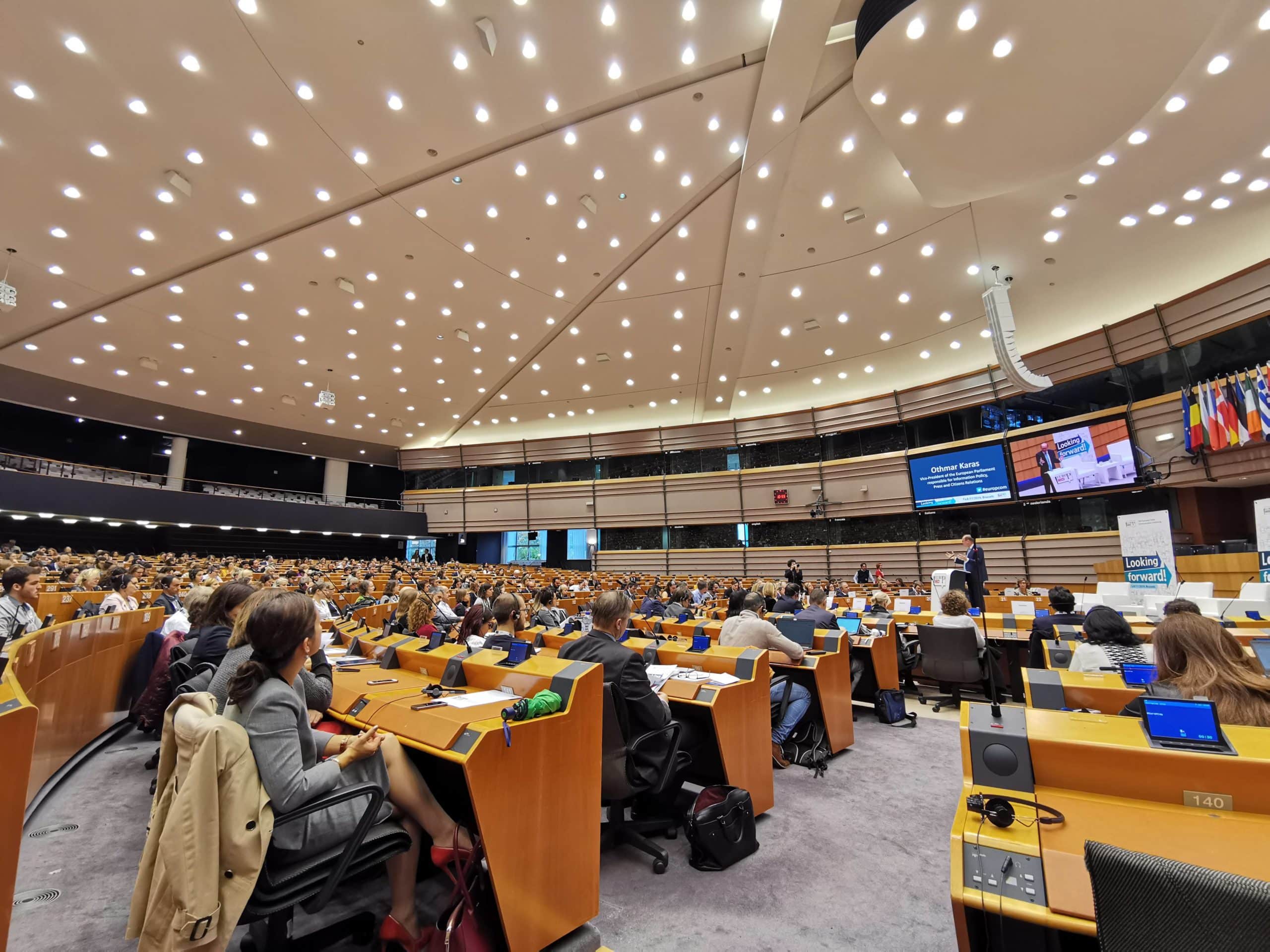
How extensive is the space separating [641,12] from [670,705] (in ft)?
26.2

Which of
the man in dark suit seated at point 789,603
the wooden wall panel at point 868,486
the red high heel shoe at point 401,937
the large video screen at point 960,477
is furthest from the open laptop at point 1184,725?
the wooden wall panel at point 868,486

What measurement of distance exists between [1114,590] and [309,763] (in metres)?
9.12

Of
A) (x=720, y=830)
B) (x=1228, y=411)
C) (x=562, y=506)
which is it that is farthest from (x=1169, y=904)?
(x=562, y=506)

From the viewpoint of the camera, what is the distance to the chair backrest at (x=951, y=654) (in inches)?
208

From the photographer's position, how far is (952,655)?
5.38 meters

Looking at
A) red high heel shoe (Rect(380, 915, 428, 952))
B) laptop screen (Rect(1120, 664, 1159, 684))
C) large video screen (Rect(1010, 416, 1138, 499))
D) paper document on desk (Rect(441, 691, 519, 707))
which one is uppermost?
large video screen (Rect(1010, 416, 1138, 499))

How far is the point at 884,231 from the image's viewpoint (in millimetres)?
10641

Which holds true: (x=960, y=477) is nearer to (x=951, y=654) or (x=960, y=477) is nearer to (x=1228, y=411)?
(x=1228, y=411)

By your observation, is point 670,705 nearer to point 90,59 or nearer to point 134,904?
point 134,904

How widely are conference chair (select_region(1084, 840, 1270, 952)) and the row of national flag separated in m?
13.3

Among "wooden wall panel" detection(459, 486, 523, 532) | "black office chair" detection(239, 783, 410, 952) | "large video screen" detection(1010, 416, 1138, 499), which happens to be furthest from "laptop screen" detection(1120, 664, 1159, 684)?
"wooden wall panel" detection(459, 486, 523, 532)

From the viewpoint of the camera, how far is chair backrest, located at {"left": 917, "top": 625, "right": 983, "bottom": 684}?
529 cm

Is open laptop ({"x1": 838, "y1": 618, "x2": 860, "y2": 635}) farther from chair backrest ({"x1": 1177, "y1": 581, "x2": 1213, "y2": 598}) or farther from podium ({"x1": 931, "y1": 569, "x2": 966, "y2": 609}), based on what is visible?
chair backrest ({"x1": 1177, "y1": 581, "x2": 1213, "y2": 598})

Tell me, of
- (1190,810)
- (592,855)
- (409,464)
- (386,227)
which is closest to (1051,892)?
(1190,810)
